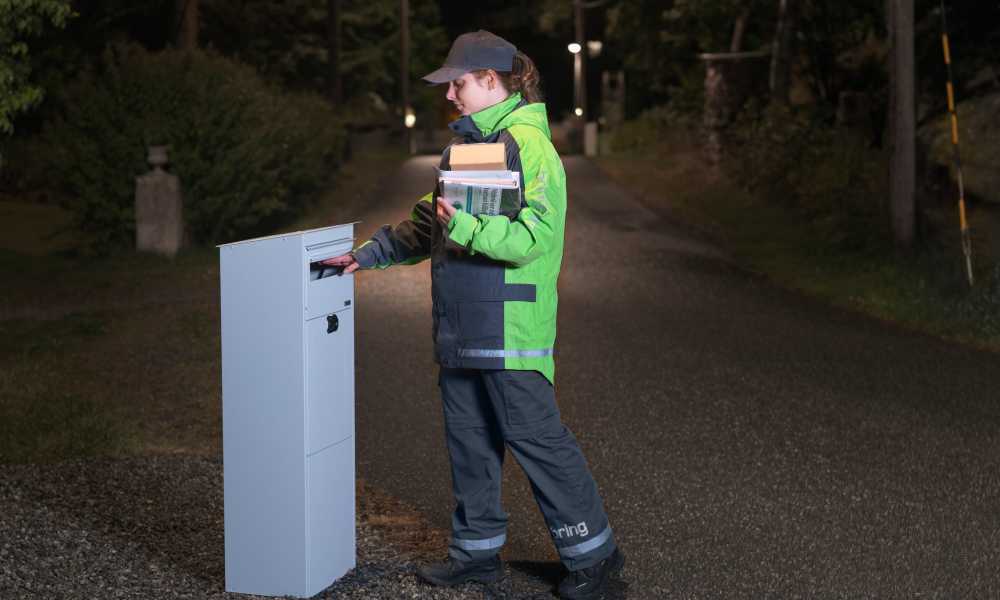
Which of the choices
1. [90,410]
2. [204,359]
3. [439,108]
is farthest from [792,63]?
[439,108]

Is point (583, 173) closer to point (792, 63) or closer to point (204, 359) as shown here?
point (792, 63)

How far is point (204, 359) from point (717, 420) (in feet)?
12.6

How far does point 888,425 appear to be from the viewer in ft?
26.1

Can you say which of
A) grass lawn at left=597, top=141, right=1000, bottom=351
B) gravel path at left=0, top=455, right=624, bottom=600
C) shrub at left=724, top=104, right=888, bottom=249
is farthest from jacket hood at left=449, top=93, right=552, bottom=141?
shrub at left=724, top=104, right=888, bottom=249

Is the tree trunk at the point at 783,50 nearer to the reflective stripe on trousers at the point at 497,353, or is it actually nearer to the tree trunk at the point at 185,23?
the tree trunk at the point at 185,23

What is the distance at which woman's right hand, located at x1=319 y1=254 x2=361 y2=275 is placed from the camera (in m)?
4.74

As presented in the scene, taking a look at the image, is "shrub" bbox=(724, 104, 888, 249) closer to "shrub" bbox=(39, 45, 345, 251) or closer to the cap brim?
"shrub" bbox=(39, 45, 345, 251)

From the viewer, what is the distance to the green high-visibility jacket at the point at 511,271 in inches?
180

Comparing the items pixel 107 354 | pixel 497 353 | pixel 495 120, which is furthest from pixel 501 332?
pixel 107 354

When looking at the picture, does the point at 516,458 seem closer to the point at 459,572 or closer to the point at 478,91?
the point at 459,572

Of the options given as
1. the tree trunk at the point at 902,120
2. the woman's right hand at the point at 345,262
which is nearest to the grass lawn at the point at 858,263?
the tree trunk at the point at 902,120

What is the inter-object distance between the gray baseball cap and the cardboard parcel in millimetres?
323

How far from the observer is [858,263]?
1505 centimetres

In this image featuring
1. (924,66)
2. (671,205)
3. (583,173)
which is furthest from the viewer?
(583,173)
